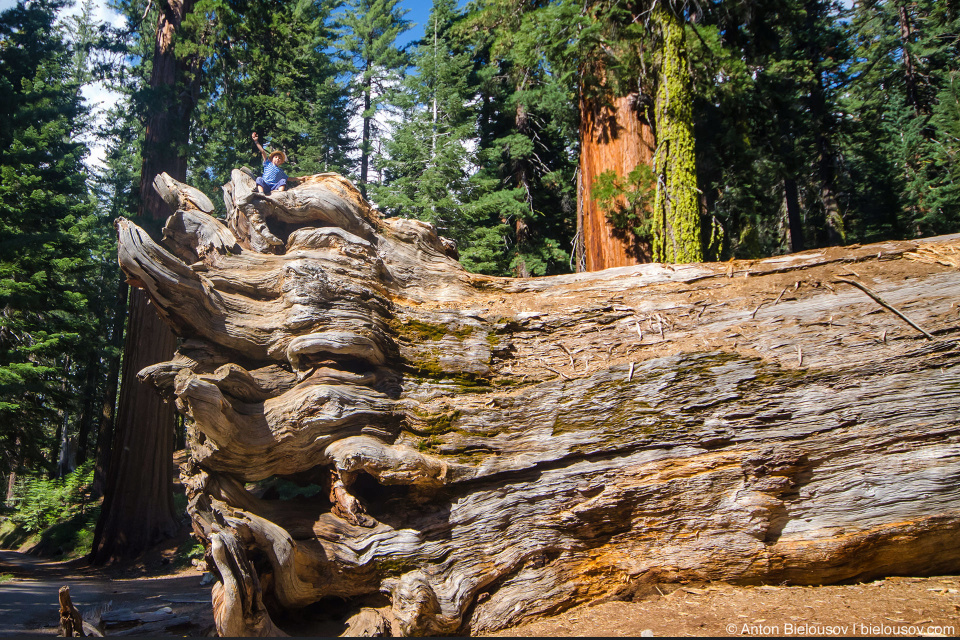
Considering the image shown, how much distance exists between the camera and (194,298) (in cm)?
513

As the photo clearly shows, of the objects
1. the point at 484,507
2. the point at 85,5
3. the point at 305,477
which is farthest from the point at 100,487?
the point at 85,5

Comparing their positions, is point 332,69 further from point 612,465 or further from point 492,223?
point 612,465

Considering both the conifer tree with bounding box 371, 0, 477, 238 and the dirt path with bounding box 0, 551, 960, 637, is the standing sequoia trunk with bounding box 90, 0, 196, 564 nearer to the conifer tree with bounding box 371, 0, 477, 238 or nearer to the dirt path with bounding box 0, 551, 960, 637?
the dirt path with bounding box 0, 551, 960, 637

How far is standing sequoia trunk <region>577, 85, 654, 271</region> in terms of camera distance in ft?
30.5

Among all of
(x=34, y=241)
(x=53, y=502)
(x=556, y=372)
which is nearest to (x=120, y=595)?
(x=556, y=372)

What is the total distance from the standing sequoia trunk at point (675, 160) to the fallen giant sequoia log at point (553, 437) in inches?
102

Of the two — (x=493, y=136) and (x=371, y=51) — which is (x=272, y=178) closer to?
(x=493, y=136)

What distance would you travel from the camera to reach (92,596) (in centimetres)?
795

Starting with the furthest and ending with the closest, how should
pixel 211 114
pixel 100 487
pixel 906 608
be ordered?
pixel 100 487, pixel 211 114, pixel 906 608

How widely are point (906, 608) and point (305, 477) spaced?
5.31 meters

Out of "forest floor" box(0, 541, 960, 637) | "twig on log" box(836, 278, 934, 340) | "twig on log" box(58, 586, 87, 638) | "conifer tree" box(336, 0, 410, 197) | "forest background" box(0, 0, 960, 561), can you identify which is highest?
"conifer tree" box(336, 0, 410, 197)

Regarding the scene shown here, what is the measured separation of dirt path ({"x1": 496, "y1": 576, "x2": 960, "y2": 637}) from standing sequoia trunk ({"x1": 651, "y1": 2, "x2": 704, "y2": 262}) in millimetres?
4834

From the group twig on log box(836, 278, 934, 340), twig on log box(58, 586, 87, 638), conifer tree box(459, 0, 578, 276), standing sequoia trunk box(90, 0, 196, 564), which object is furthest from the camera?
conifer tree box(459, 0, 578, 276)

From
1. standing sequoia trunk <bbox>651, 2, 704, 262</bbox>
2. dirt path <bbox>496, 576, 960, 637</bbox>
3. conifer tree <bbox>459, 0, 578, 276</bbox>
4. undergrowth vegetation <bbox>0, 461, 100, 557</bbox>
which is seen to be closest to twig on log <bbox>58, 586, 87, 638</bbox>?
dirt path <bbox>496, 576, 960, 637</bbox>
